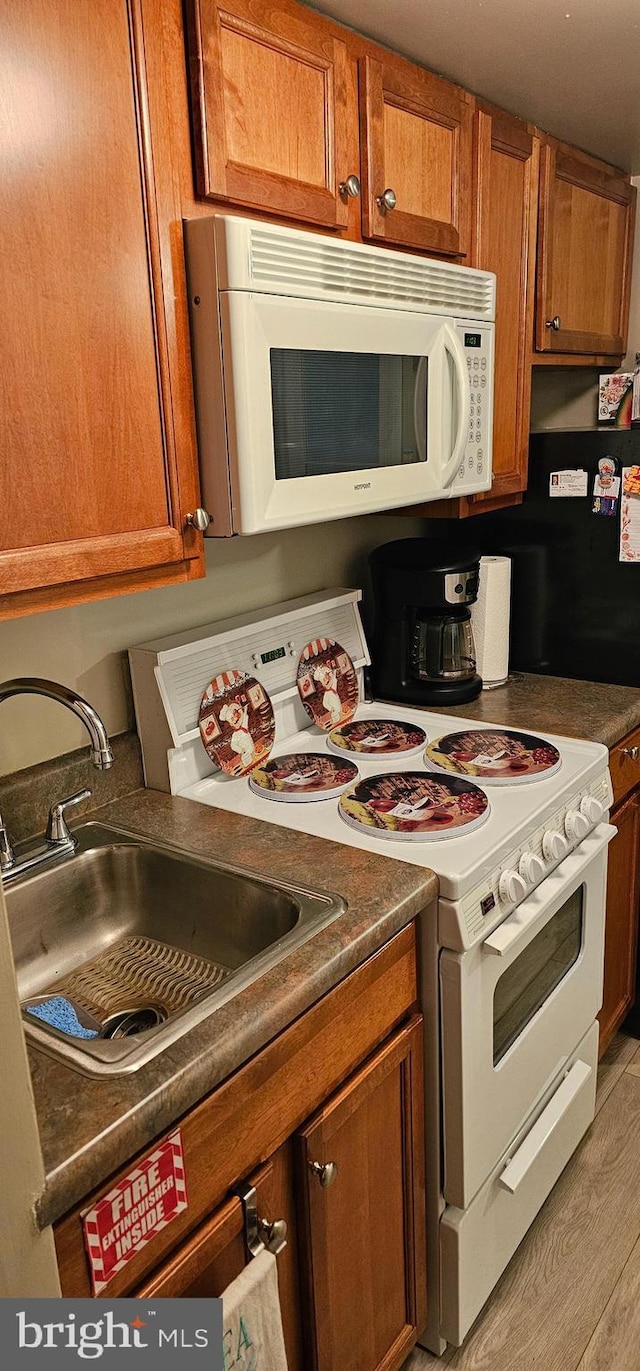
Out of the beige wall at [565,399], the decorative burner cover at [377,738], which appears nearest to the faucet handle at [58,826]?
the decorative burner cover at [377,738]

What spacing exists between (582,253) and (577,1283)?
2.20m

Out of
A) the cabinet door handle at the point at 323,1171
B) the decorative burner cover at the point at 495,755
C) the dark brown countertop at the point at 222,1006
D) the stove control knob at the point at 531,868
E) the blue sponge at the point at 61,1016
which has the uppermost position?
the decorative burner cover at the point at 495,755

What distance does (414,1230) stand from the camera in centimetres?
151

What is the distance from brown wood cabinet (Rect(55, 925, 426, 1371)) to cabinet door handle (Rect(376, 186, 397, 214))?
1.18 m

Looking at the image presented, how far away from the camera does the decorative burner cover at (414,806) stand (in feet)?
5.02

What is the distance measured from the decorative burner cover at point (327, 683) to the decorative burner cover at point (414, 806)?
0.30 m

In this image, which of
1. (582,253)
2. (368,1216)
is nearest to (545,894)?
(368,1216)

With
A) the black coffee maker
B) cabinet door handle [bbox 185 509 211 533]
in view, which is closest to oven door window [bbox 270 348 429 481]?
cabinet door handle [bbox 185 509 211 533]

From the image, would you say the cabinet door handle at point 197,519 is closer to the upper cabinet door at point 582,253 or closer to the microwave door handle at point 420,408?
the microwave door handle at point 420,408

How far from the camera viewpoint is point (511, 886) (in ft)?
4.92

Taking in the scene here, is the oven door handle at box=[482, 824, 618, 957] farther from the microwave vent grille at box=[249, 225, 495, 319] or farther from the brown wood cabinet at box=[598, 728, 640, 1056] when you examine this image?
the microwave vent grille at box=[249, 225, 495, 319]

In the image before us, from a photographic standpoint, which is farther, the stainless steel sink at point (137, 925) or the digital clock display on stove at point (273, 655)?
the digital clock display on stove at point (273, 655)

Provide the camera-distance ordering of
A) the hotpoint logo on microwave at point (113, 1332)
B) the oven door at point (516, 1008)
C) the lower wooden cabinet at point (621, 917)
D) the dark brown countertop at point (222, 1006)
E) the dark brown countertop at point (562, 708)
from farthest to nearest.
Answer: the lower wooden cabinet at point (621, 917)
the dark brown countertop at point (562, 708)
the oven door at point (516, 1008)
the dark brown countertop at point (222, 1006)
the hotpoint logo on microwave at point (113, 1332)

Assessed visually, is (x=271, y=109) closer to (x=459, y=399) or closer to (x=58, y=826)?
(x=459, y=399)
